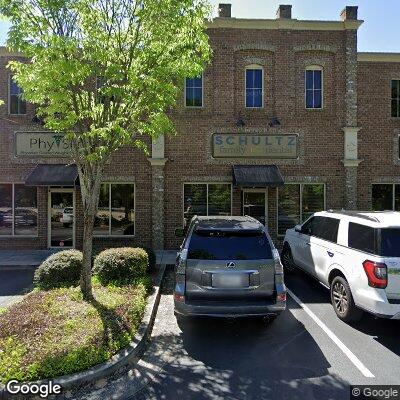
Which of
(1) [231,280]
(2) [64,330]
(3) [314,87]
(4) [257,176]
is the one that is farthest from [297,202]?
(2) [64,330]

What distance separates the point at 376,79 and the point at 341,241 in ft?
32.0

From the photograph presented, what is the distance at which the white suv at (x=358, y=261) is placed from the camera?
5.43 metres

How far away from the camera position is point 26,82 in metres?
6.20

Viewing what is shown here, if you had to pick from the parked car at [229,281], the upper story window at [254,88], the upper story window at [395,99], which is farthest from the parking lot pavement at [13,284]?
the upper story window at [395,99]

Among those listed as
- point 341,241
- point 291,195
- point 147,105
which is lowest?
point 341,241

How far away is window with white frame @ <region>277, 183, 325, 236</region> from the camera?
13375 mm

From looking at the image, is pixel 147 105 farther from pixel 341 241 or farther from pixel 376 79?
pixel 376 79

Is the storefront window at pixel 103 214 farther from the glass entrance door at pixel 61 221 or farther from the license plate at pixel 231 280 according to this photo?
the license plate at pixel 231 280

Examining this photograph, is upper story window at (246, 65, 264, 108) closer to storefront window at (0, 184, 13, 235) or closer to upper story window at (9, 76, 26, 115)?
upper story window at (9, 76, 26, 115)

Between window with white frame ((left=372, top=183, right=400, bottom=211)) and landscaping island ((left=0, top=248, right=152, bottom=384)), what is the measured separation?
9837 mm

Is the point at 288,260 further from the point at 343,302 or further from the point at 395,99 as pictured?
the point at 395,99

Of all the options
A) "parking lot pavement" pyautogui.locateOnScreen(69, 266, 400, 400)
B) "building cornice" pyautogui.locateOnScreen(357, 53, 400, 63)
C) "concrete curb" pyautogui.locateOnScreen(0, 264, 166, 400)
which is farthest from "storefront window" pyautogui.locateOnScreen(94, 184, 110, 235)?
"building cornice" pyautogui.locateOnScreen(357, 53, 400, 63)

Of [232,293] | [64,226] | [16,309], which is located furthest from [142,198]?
[232,293]

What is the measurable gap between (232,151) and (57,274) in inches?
307
